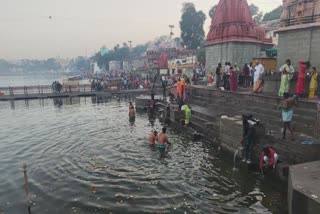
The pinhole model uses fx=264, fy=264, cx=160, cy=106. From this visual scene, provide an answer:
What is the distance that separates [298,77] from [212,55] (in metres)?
10.9

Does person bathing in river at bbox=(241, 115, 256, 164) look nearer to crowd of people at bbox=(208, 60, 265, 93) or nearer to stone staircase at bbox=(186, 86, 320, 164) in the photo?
stone staircase at bbox=(186, 86, 320, 164)

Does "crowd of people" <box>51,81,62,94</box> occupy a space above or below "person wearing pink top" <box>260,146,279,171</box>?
above

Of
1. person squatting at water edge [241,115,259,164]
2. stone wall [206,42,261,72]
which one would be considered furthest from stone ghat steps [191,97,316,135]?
stone wall [206,42,261,72]

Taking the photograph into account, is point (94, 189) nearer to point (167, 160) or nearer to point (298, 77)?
point (167, 160)

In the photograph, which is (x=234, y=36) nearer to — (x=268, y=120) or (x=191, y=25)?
(x=268, y=120)

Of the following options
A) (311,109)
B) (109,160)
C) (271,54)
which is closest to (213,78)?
(271,54)

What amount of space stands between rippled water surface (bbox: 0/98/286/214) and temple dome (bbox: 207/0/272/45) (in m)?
9.32

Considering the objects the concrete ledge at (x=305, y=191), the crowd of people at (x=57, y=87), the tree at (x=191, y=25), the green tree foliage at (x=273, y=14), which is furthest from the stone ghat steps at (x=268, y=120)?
the green tree foliage at (x=273, y=14)

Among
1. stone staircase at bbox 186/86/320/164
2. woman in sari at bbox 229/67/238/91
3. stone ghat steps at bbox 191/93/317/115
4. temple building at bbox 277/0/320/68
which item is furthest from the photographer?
woman in sari at bbox 229/67/238/91

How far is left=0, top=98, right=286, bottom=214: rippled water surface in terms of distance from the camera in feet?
22.7

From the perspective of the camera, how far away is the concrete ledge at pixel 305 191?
190 inches

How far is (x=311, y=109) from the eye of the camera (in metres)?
9.77

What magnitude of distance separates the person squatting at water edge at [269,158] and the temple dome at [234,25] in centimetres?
1274

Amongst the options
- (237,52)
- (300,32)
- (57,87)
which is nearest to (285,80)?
(300,32)
